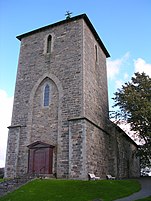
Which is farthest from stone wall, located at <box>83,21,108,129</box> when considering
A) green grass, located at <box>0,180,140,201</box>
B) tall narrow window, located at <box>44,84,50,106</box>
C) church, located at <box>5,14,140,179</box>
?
green grass, located at <box>0,180,140,201</box>

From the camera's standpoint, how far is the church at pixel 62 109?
18.5 meters

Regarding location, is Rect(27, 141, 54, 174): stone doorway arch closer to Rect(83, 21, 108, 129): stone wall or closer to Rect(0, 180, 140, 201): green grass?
Rect(0, 180, 140, 201): green grass

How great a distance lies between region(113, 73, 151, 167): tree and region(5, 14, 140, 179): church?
2.02 metres

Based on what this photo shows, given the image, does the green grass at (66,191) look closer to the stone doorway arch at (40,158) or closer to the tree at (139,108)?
the stone doorway arch at (40,158)

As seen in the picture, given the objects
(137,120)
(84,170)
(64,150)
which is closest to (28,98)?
(64,150)

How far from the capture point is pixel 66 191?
1320cm

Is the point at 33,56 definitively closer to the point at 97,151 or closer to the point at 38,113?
the point at 38,113

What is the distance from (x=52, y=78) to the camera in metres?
21.9

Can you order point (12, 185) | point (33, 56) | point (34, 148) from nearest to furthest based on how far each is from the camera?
point (12, 185) → point (34, 148) → point (33, 56)

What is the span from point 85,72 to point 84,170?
837 cm

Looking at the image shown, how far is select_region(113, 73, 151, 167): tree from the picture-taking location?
21.9 m

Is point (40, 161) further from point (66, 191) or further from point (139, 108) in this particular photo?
point (139, 108)

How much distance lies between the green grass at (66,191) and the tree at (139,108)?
8476mm

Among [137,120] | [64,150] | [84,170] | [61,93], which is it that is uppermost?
[61,93]
